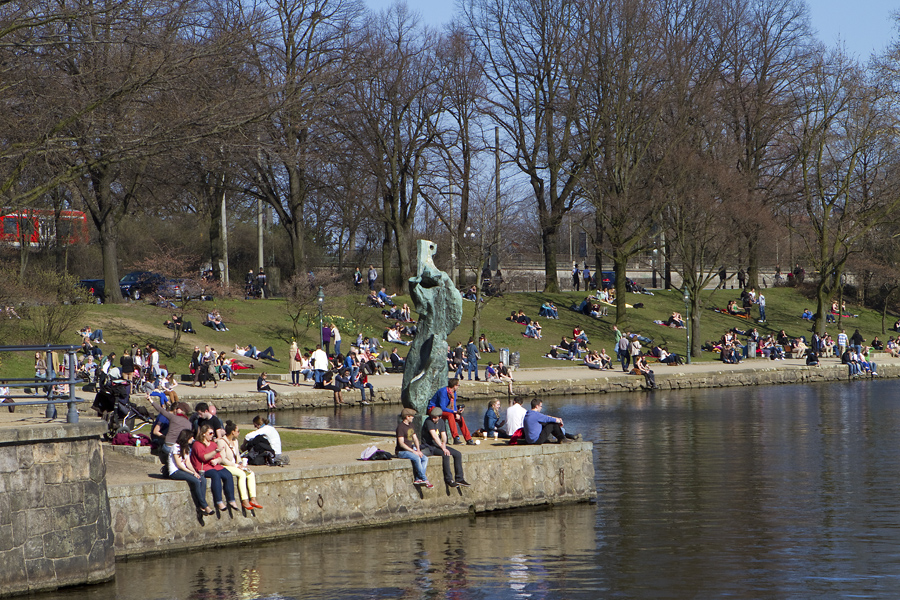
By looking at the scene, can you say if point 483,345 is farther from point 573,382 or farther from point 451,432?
point 451,432

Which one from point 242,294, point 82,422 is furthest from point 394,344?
point 82,422

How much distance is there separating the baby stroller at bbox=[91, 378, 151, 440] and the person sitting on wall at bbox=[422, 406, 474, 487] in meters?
5.29

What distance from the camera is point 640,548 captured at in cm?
1363

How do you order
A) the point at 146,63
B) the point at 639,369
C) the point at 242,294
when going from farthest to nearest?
1. the point at 242,294
2. the point at 639,369
3. the point at 146,63

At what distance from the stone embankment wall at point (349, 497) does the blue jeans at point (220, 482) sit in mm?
275

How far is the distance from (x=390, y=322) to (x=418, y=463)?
102 ft

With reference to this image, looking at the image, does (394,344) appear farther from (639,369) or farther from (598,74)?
(598,74)

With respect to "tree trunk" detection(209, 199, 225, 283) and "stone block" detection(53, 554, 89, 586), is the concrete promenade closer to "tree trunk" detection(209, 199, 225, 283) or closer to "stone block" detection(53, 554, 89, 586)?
"stone block" detection(53, 554, 89, 586)

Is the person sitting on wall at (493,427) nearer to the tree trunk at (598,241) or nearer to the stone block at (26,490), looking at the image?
the stone block at (26,490)

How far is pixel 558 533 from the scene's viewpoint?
14797 mm

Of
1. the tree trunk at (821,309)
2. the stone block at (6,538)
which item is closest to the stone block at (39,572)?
the stone block at (6,538)

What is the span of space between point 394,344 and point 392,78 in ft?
46.9

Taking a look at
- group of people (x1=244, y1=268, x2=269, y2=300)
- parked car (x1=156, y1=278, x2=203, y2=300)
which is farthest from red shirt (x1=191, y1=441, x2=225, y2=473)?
group of people (x1=244, y1=268, x2=269, y2=300)

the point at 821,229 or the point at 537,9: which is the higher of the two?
the point at 537,9
